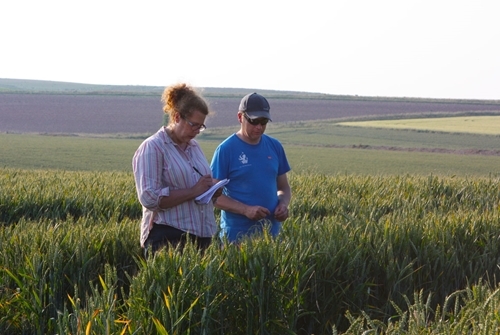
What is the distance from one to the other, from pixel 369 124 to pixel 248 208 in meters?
41.9

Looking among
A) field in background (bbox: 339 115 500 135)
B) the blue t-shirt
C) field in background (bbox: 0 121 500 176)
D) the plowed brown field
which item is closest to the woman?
the blue t-shirt

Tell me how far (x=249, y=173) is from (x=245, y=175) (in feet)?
0.10

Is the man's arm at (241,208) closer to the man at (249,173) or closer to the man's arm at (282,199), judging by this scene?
the man at (249,173)

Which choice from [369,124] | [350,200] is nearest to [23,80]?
[369,124]

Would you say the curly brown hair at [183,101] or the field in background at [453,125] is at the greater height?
the curly brown hair at [183,101]

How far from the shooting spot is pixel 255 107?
17.4ft

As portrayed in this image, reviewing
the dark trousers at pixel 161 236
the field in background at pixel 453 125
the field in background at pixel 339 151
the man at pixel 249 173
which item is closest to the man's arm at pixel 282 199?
the man at pixel 249 173

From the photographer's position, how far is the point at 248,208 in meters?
5.30

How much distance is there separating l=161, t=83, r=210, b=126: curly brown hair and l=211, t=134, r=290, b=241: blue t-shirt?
2.04 feet

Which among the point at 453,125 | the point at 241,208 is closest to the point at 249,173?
the point at 241,208

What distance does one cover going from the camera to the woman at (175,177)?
4.73m

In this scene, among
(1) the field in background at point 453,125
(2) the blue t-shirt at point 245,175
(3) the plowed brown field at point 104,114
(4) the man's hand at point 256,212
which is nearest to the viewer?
(4) the man's hand at point 256,212

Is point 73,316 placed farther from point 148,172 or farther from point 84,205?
point 84,205

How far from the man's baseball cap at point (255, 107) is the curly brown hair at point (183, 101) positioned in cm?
50
